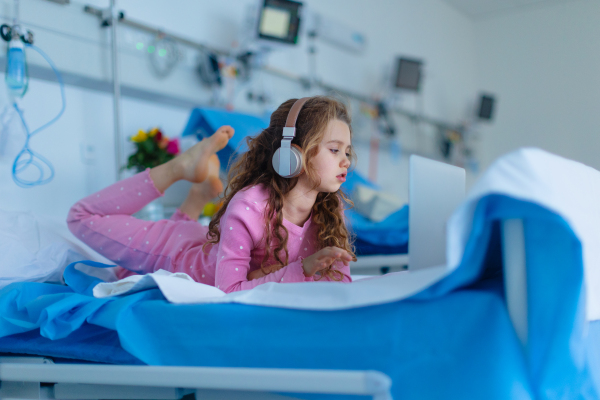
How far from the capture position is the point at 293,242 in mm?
1235

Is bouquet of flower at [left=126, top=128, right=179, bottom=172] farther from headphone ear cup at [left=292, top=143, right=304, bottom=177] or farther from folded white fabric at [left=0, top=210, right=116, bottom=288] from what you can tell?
headphone ear cup at [left=292, top=143, right=304, bottom=177]

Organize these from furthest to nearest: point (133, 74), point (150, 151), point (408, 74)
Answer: point (408, 74) < point (133, 74) < point (150, 151)

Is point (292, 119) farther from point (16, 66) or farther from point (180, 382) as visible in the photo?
point (16, 66)

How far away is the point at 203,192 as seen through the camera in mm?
1744

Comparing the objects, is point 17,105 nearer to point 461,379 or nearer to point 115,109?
point 115,109

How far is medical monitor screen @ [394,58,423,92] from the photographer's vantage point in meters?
3.86

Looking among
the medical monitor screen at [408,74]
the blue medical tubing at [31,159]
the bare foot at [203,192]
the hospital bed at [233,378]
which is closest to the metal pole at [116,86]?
the blue medical tubing at [31,159]

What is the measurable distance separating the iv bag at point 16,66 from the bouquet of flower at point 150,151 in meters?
0.46

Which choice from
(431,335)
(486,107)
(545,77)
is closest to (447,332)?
(431,335)

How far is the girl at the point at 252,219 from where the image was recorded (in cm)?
112

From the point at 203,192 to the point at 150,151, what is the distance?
0.42 m

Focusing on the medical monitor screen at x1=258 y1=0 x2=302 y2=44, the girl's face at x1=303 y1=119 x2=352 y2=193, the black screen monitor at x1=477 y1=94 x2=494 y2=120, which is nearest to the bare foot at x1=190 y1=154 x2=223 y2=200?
the girl's face at x1=303 y1=119 x2=352 y2=193

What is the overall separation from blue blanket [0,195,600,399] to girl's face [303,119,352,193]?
0.48 meters

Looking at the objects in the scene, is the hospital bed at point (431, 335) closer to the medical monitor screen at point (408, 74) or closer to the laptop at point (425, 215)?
the laptop at point (425, 215)
